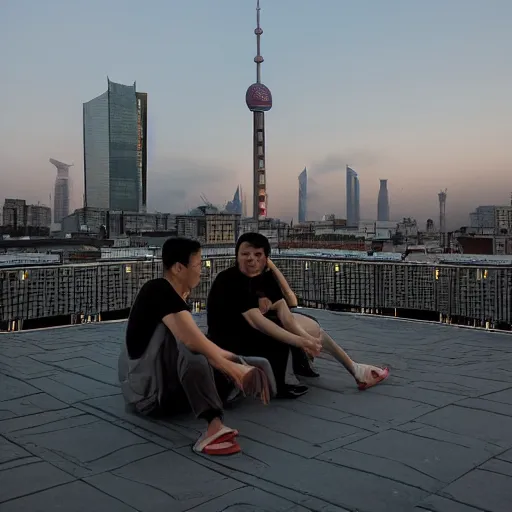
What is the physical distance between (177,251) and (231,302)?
24.0 inches

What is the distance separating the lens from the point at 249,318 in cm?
294

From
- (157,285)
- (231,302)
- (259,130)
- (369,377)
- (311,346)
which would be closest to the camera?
(157,285)

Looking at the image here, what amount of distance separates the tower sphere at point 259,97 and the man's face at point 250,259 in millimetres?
88949

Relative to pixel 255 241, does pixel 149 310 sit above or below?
below

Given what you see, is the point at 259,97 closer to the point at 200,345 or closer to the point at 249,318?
the point at 249,318

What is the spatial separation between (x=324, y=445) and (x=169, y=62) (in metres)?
25.7

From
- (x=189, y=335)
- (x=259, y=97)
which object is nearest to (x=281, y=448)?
(x=189, y=335)

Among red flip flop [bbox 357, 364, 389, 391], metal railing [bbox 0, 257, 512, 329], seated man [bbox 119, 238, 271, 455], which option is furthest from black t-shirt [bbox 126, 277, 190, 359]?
metal railing [bbox 0, 257, 512, 329]

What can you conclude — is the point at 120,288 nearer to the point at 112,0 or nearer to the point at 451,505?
the point at 451,505

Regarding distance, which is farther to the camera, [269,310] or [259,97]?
[259,97]

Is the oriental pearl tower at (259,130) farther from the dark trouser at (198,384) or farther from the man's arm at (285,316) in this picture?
the dark trouser at (198,384)

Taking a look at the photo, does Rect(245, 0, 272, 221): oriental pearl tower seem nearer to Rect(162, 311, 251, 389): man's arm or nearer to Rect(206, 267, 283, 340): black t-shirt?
Rect(206, 267, 283, 340): black t-shirt

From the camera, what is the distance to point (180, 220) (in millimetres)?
64250

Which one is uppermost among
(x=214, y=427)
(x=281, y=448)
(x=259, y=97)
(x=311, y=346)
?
(x=259, y=97)
